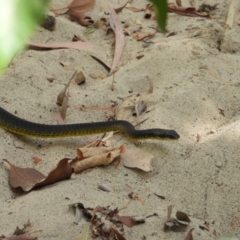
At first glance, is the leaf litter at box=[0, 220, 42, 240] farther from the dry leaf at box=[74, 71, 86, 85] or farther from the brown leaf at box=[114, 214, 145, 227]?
the dry leaf at box=[74, 71, 86, 85]

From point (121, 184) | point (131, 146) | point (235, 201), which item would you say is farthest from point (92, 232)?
point (131, 146)

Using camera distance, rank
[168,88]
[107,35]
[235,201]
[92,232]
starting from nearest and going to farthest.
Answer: [92,232] < [235,201] < [168,88] < [107,35]

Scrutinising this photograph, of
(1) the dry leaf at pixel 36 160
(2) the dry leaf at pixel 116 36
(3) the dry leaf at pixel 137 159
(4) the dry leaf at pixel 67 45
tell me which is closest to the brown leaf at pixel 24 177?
(1) the dry leaf at pixel 36 160

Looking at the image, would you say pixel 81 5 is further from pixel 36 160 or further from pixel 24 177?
pixel 24 177

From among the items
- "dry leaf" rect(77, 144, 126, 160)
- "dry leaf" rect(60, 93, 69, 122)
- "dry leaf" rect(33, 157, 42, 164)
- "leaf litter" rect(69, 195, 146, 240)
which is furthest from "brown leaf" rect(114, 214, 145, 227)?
"dry leaf" rect(60, 93, 69, 122)

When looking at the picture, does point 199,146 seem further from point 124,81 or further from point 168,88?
→ point 124,81

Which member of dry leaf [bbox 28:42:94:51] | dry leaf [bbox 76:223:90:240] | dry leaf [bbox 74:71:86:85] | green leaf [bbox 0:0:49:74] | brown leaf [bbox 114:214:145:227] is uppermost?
green leaf [bbox 0:0:49:74]

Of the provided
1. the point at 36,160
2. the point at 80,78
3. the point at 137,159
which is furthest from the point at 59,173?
the point at 80,78

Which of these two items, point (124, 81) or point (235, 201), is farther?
point (124, 81)
